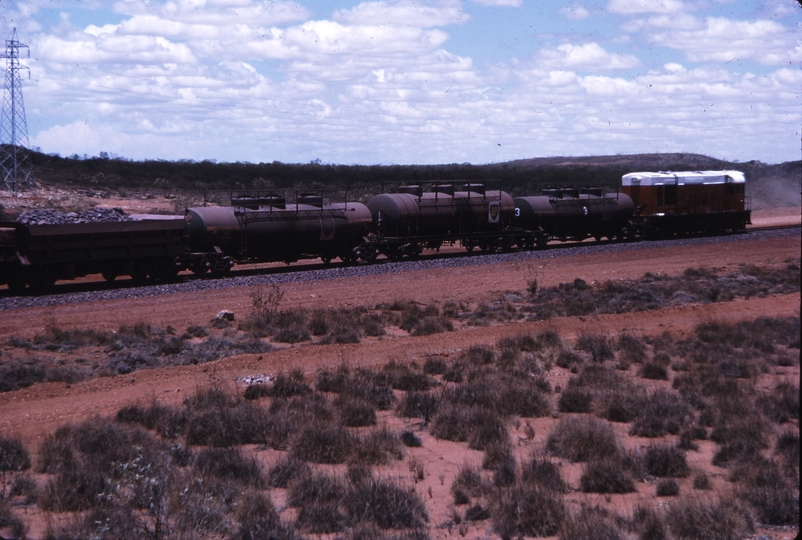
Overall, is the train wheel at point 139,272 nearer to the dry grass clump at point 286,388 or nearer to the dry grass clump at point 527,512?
the dry grass clump at point 286,388

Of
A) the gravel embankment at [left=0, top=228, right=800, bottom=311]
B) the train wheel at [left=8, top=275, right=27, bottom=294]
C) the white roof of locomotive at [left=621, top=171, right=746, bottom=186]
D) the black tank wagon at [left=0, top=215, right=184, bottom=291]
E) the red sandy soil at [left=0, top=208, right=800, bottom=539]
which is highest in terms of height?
the white roof of locomotive at [left=621, top=171, right=746, bottom=186]

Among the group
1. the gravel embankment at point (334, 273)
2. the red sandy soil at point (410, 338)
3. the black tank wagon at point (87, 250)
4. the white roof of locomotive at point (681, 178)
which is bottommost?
the red sandy soil at point (410, 338)

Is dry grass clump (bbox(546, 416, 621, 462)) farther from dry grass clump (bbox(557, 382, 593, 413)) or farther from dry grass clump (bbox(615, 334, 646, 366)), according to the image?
dry grass clump (bbox(615, 334, 646, 366))

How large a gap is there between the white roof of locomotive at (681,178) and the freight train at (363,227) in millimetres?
77

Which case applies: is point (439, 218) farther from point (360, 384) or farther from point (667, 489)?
point (667, 489)

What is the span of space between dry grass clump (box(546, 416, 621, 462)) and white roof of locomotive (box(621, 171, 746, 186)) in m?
39.0

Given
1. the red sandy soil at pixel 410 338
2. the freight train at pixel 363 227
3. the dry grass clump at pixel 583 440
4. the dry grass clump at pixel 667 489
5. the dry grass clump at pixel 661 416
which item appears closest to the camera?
the dry grass clump at pixel 667 489

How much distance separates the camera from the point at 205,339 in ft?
62.7

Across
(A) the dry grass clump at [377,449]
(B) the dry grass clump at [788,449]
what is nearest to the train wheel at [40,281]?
(A) the dry grass clump at [377,449]

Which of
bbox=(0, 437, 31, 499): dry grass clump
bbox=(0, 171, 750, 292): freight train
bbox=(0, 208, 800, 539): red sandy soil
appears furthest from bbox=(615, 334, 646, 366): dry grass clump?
bbox=(0, 171, 750, 292): freight train

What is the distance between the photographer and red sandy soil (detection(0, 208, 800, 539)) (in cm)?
998

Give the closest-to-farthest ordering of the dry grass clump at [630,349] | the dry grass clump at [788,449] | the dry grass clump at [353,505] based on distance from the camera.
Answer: the dry grass clump at [353,505]
the dry grass clump at [788,449]
the dry grass clump at [630,349]

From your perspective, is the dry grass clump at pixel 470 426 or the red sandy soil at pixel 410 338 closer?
the red sandy soil at pixel 410 338

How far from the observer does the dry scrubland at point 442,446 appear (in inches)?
317
